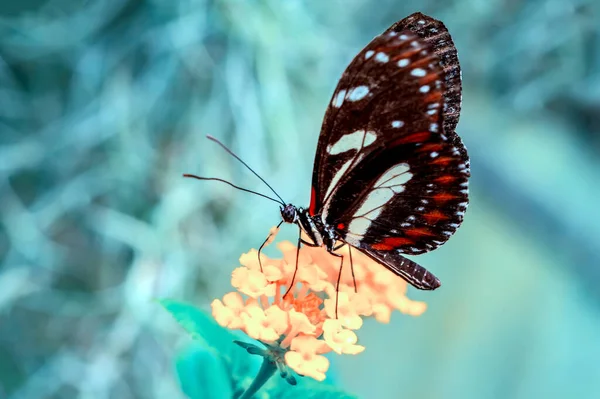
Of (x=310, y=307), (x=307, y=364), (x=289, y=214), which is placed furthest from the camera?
(x=289, y=214)

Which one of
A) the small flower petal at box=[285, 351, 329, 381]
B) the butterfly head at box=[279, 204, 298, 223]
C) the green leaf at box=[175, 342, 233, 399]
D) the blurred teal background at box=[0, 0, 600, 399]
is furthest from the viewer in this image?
the blurred teal background at box=[0, 0, 600, 399]

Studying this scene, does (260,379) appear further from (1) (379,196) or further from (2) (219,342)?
(1) (379,196)

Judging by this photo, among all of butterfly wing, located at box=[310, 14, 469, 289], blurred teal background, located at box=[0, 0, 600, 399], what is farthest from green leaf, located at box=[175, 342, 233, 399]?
blurred teal background, located at box=[0, 0, 600, 399]

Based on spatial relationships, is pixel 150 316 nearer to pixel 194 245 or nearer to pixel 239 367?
pixel 194 245

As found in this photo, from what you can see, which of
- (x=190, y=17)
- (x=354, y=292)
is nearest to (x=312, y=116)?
(x=190, y=17)

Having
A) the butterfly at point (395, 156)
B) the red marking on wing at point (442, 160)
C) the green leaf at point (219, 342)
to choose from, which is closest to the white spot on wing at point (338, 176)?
the butterfly at point (395, 156)

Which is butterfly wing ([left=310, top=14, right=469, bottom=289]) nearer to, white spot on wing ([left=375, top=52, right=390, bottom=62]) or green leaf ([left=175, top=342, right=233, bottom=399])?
white spot on wing ([left=375, top=52, right=390, bottom=62])

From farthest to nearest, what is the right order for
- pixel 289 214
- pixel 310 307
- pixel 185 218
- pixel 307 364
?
pixel 185 218
pixel 289 214
pixel 310 307
pixel 307 364

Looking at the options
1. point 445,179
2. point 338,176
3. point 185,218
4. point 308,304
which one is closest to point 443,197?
point 445,179
